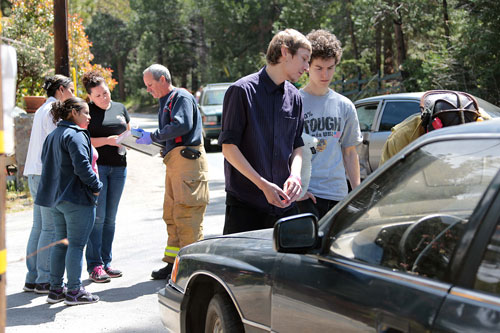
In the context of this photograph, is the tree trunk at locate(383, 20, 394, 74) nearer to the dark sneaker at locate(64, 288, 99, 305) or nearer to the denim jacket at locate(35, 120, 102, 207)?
the denim jacket at locate(35, 120, 102, 207)

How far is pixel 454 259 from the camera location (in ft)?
7.54

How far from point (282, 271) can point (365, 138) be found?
8.66m

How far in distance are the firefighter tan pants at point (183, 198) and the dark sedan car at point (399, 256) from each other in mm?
3088

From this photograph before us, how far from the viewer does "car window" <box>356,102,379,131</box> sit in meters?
11.6

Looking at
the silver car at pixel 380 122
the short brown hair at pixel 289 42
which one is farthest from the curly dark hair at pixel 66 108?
the silver car at pixel 380 122

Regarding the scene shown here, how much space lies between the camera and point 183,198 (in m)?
6.46

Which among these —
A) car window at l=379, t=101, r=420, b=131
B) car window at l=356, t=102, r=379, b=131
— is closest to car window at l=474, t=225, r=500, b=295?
car window at l=379, t=101, r=420, b=131

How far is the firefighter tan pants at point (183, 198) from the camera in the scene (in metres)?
6.45

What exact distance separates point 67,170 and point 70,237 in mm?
568

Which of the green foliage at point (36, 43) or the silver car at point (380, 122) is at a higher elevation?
the green foliage at point (36, 43)

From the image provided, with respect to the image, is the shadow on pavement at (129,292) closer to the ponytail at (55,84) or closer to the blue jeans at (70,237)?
the blue jeans at (70,237)

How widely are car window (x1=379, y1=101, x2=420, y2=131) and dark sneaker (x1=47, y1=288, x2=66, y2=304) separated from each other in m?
6.62

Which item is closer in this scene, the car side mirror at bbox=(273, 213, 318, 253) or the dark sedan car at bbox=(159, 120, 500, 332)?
the dark sedan car at bbox=(159, 120, 500, 332)

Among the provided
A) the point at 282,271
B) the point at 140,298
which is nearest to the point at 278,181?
the point at 282,271
